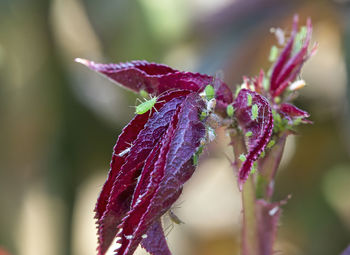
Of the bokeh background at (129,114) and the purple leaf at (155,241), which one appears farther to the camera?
the bokeh background at (129,114)

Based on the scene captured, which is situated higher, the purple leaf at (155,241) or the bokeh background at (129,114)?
the bokeh background at (129,114)

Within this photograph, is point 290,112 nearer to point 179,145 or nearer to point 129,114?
point 179,145

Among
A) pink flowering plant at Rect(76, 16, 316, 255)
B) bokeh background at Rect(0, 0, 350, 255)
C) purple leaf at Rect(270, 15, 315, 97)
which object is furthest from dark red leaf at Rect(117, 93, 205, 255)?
bokeh background at Rect(0, 0, 350, 255)

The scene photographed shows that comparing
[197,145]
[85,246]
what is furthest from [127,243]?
[85,246]

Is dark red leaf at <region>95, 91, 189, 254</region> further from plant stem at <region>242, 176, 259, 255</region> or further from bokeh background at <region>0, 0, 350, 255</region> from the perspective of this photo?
bokeh background at <region>0, 0, 350, 255</region>

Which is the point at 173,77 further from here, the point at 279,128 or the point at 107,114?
the point at 107,114

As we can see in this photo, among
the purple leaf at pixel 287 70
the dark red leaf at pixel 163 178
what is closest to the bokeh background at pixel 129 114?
the purple leaf at pixel 287 70

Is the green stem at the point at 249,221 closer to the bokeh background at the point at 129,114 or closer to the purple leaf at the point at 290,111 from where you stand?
the purple leaf at the point at 290,111

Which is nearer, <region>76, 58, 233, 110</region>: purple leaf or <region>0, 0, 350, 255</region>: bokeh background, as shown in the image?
<region>76, 58, 233, 110</region>: purple leaf
